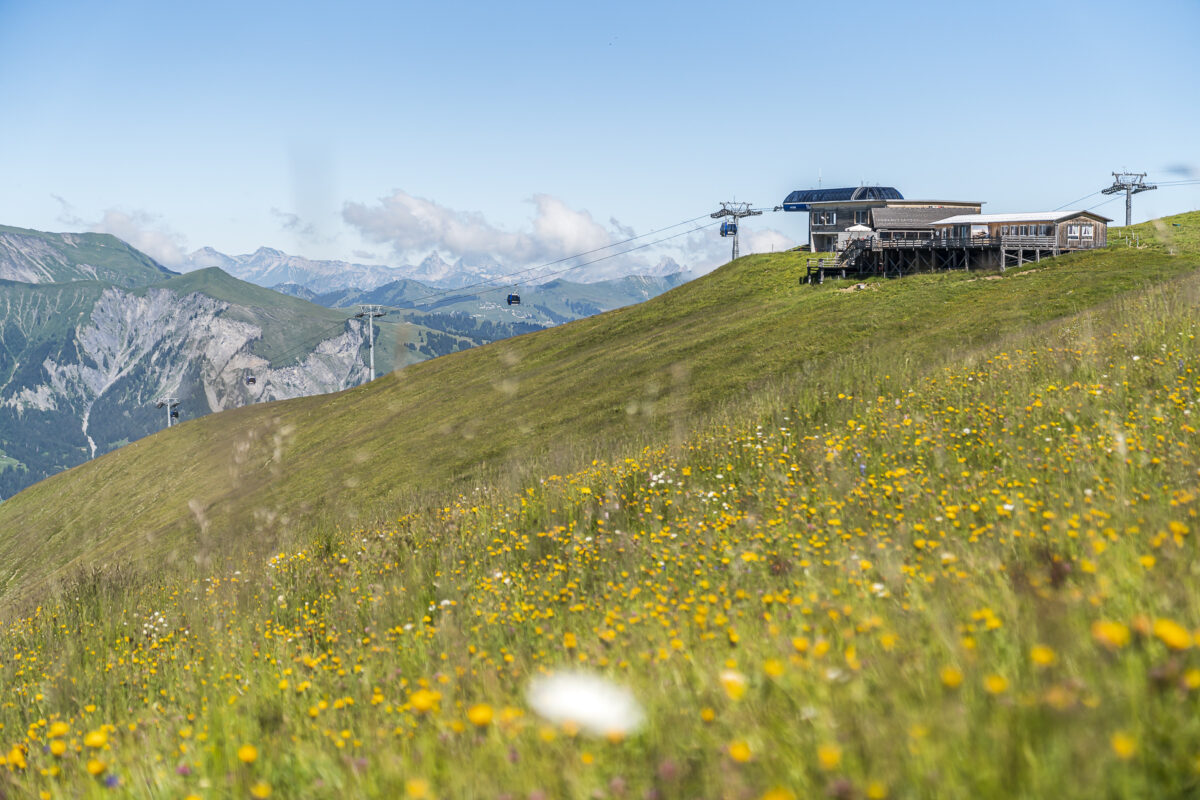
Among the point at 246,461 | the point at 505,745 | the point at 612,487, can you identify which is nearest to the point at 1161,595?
the point at 505,745

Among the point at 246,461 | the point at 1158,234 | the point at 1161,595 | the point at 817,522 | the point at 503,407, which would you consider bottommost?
the point at 246,461

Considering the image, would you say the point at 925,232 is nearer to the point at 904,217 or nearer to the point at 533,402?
the point at 904,217

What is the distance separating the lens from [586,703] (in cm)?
388

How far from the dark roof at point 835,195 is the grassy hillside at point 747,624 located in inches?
3795

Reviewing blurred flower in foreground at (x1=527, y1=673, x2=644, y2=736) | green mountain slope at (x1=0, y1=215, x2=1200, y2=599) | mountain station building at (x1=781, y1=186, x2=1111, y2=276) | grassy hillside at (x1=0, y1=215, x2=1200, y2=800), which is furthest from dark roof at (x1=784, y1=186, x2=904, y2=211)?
blurred flower in foreground at (x1=527, y1=673, x2=644, y2=736)

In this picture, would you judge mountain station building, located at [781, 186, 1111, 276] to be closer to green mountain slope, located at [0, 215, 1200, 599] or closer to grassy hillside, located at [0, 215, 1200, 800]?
green mountain slope, located at [0, 215, 1200, 599]

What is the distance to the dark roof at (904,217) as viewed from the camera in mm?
94625

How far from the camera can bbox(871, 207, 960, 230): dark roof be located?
310 feet

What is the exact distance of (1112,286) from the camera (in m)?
32.5

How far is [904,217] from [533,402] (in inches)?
2938

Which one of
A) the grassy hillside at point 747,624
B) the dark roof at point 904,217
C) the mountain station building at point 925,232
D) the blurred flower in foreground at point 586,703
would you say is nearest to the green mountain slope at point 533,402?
the grassy hillside at point 747,624

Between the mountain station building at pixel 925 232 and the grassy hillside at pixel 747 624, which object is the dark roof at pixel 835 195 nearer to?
the mountain station building at pixel 925 232

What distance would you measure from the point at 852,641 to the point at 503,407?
126ft

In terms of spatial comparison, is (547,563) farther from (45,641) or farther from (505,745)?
(45,641)
